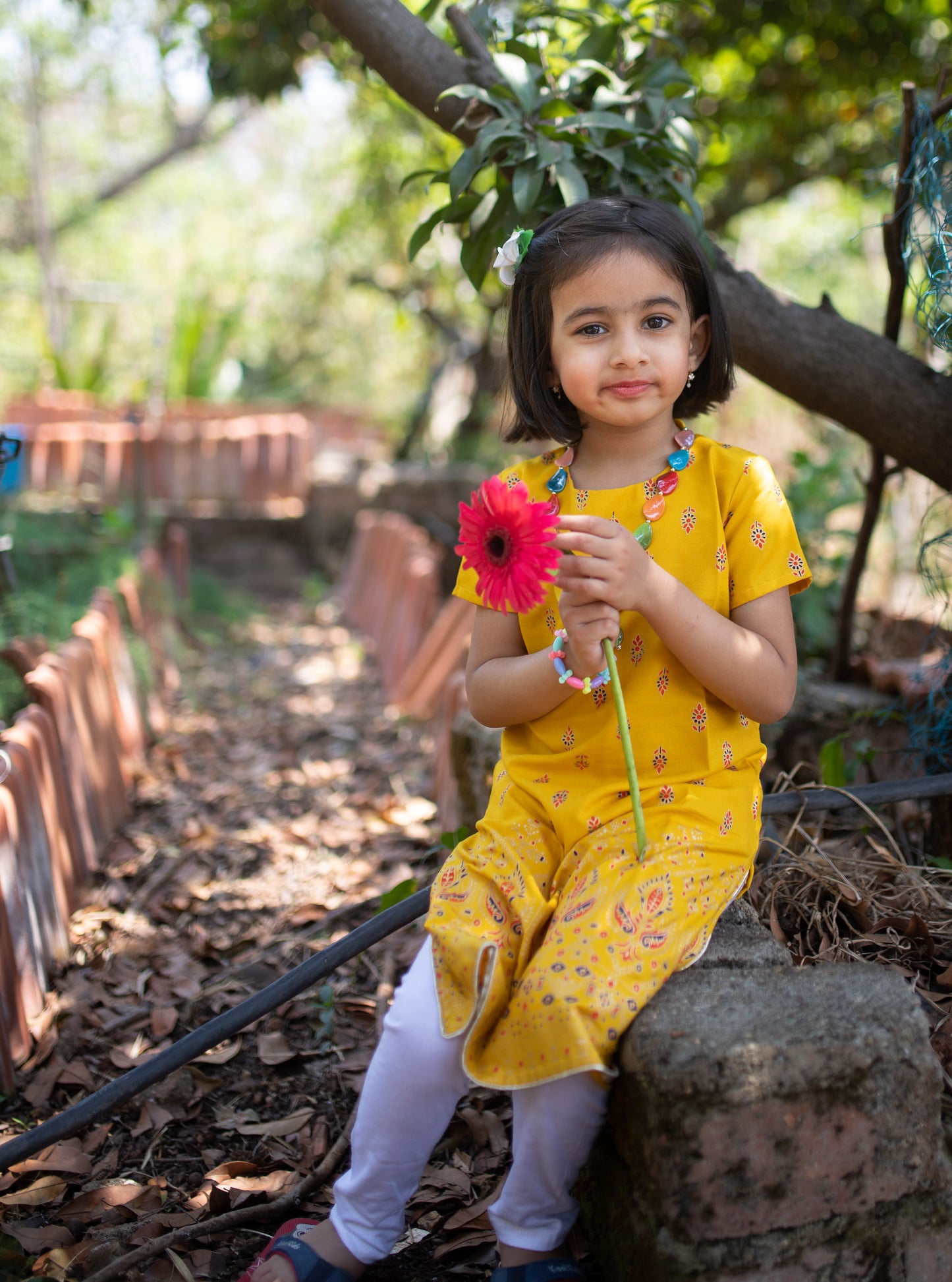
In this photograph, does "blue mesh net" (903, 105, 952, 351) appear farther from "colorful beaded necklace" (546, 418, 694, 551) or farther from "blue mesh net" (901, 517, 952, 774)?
"colorful beaded necklace" (546, 418, 694, 551)

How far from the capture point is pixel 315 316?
1335 cm

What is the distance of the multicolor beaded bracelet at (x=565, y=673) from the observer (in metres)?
1.47

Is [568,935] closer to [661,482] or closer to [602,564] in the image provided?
[602,564]

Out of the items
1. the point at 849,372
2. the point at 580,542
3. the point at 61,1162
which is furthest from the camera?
the point at 849,372

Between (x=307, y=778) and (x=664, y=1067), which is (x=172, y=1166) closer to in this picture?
(x=664, y=1067)

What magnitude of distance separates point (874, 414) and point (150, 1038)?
2087 millimetres

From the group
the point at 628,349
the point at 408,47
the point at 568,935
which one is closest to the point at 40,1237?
the point at 568,935

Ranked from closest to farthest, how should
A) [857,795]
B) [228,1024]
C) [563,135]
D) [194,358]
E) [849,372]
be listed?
[228,1024] < [857,795] < [563,135] < [849,372] < [194,358]

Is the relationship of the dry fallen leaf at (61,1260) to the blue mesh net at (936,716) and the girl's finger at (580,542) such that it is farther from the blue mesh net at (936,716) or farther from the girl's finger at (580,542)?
the blue mesh net at (936,716)

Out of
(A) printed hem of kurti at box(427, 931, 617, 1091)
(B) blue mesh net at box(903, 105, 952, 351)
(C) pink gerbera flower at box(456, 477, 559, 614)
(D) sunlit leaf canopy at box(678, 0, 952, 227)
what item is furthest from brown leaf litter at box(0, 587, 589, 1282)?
(D) sunlit leaf canopy at box(678, 0, 952, 227)

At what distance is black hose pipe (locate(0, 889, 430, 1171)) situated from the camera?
5.35 ft

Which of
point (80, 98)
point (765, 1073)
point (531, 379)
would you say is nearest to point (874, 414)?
point (531, 379)

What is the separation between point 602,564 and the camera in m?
1.40

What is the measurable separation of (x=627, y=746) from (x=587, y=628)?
A: 0.54 feet
